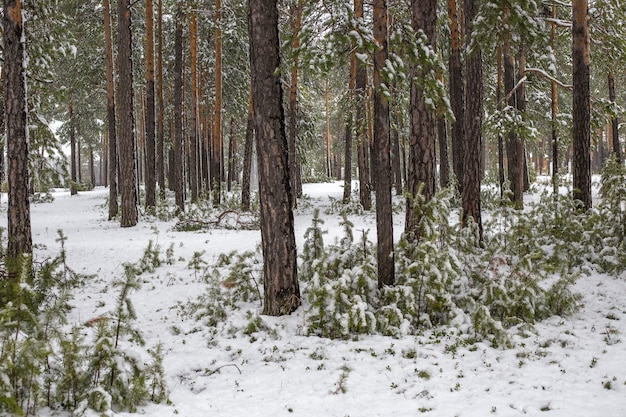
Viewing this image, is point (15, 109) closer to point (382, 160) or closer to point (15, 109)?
point (15, 109)

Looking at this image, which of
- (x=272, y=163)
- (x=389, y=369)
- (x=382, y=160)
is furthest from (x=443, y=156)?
(x=389, y=369)

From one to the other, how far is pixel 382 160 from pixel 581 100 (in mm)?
6056

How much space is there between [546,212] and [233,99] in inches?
657

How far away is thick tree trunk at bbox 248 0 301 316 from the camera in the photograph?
5633mm

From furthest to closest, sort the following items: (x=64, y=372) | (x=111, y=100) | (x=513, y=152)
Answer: (x=111, y=100), (x=513, y=152), (x=64, y=372)

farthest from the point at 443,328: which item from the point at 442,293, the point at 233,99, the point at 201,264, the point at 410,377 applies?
the point at 233,99

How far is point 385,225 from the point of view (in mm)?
6195

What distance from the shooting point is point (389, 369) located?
4.65 metres

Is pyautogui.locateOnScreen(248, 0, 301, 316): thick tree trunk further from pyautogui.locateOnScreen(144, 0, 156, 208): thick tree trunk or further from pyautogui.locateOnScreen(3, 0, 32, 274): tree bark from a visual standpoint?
pyautogui.locateOnScreen(144, 0, 156, 208): thick tree trunk

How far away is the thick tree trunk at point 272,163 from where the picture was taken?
5.63 meters

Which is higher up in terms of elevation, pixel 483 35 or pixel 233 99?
pixel 233 99

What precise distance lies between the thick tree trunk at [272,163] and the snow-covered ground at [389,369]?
17.8 inches

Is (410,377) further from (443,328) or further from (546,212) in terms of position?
(546,212)

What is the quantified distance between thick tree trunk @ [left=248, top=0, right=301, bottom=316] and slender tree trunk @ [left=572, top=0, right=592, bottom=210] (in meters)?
6.89
